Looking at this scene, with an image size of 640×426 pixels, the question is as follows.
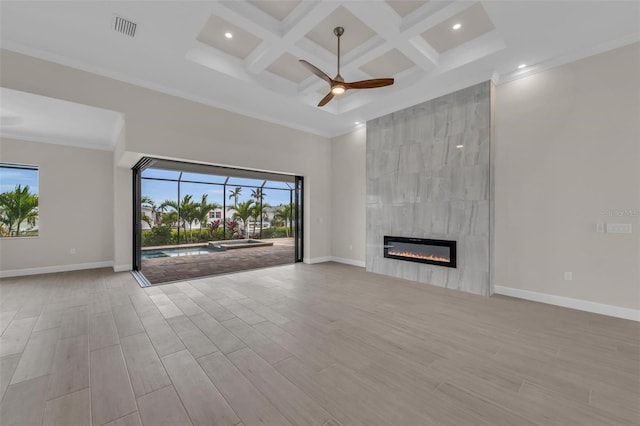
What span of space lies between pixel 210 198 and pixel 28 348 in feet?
30.1

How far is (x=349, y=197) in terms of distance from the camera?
22.0 ft

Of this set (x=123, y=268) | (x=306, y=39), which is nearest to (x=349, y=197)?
(x=306, y=39)

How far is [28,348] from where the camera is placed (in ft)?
8.14

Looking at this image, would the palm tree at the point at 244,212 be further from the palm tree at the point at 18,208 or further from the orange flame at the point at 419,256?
the orange flame at the point at 419,256

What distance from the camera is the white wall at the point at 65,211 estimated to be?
5.34m

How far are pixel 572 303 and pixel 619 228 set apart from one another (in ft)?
3.71

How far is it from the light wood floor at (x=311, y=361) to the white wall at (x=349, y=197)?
2.68 meters

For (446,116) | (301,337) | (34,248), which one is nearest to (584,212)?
(446,116)

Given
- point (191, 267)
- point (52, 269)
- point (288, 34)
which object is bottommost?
point (191, 267)

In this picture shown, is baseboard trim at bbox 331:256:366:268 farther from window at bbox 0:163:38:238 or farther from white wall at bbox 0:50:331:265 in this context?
window at bbox 0:163:38:238

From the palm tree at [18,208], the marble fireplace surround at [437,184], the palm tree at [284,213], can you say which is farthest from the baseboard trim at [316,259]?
the palm tree at [284,213]

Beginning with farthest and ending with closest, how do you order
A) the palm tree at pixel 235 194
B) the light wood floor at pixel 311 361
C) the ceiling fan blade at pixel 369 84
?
the palm tree at pixel 235 194
the ceiling fan blade at pixel 369 84
the light wood floor at pixel 311 361

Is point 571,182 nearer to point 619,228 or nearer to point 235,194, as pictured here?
point 619,228

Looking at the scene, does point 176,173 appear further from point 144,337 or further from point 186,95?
point 144,337
